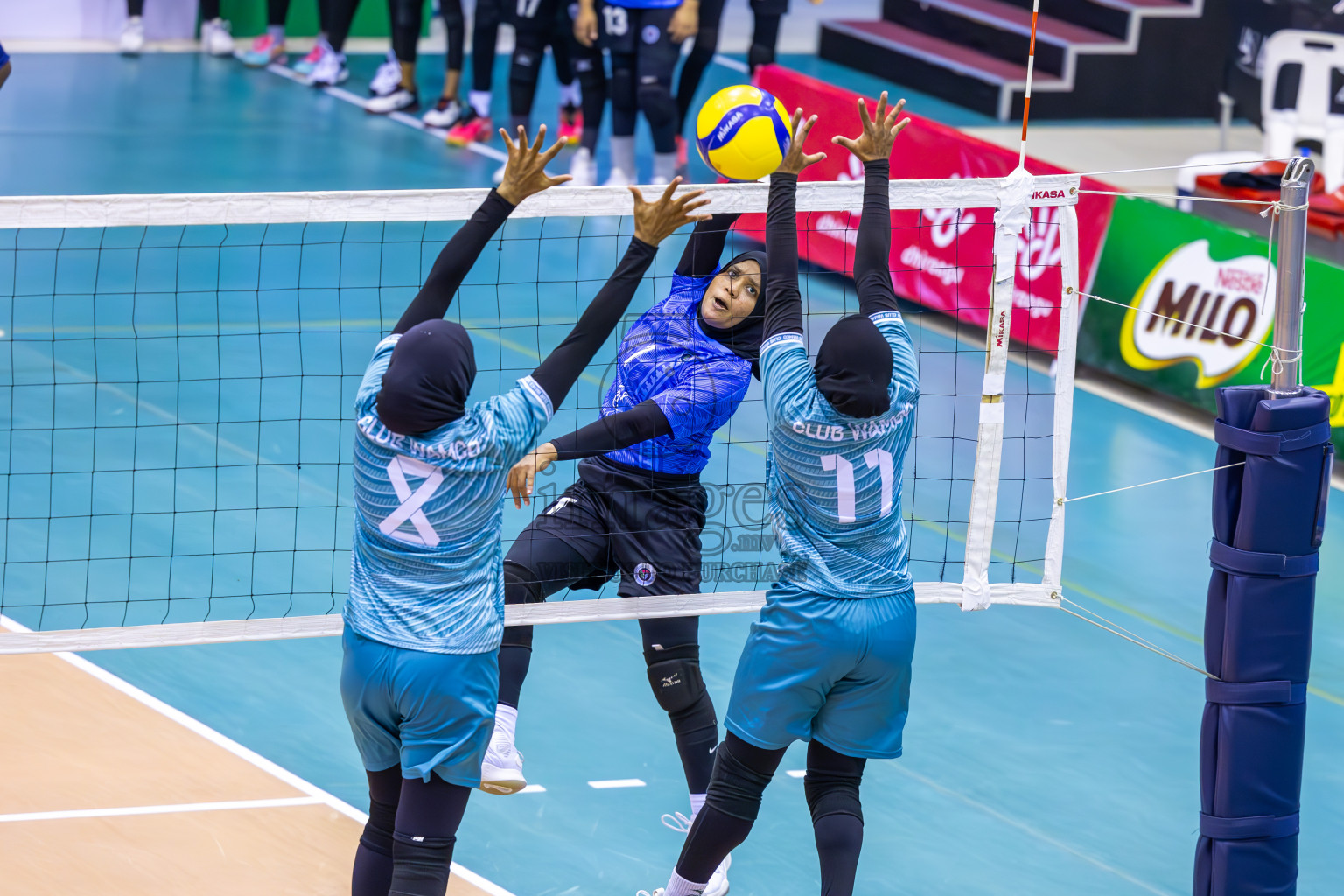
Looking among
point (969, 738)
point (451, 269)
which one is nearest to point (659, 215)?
point (451, 269)

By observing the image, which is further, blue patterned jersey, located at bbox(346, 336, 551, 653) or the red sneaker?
the red sneaker

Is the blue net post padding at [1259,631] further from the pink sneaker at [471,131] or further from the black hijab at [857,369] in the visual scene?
the pink sneaker at [471,131]

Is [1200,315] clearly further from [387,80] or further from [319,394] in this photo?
[387,80]

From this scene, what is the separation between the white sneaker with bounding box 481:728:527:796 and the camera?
15.5 feet

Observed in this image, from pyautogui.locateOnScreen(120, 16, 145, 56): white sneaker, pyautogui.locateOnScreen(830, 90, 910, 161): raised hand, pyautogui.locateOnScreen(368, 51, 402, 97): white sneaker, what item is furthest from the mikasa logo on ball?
pyautogui.locateOnScreen(120, 16, 145, 56): white sneaker

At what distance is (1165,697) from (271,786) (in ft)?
11.2

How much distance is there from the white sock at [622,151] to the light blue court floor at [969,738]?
14.0ft

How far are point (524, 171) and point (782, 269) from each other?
727mm

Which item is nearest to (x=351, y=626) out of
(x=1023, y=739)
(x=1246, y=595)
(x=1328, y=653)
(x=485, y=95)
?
(x=1246, y=595)

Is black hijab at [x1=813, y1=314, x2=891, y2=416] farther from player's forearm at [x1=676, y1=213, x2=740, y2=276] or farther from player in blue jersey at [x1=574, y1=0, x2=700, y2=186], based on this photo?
player in blue jersey at [x1=574, y1=0, x2=700, y2=186]

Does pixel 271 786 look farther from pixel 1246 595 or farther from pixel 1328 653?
pixel 1328 653

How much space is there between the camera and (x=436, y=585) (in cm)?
391

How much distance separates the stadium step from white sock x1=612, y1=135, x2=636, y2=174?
3.84 m

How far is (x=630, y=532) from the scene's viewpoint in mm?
4992
